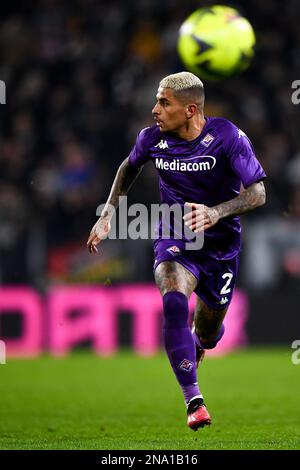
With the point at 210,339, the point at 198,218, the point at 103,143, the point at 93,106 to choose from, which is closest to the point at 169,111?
the point at 198,218

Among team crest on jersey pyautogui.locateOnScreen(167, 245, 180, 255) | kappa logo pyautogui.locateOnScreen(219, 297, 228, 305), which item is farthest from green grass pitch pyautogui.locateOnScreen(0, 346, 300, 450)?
team crest on jersey pyautogui.locateOnScreen(167, 245, 180, 255)

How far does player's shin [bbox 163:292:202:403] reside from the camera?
21.8 feet

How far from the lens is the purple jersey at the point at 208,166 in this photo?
6.92m

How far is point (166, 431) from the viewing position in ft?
24.4

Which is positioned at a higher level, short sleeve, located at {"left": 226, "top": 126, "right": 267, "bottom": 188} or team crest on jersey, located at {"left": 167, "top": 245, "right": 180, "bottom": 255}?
short sleeve, located at {"left": 226, "top": 126, "right": 267, "bottom": 188}

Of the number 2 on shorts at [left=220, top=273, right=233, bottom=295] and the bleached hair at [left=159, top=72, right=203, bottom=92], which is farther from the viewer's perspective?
the number 2 on shorts at [left=220, top=273, right=233, bottom=295]

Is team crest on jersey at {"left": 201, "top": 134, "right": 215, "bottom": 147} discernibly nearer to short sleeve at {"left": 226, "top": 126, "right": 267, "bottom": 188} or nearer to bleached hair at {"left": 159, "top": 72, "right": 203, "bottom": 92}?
short sleeve at {"left": 226, "top": 126, "right": 267, "bottom": 188}

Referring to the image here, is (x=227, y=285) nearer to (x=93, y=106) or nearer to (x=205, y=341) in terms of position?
(x=205, y=341)

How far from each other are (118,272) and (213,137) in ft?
24.9

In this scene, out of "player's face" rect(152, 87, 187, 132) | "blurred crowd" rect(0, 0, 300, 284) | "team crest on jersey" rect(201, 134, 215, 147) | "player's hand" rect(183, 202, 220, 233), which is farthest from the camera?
"blurred crowd" rect(0, 0, 300, 284)

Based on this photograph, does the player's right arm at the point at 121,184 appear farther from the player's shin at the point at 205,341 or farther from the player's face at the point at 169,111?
the player's shin at the point at 205,341

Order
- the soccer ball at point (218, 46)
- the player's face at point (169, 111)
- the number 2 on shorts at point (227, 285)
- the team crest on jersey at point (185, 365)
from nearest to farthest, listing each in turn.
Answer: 1. the team crest on jersey at point (185, 365)
2. the player's face at point (169, 111)
3. the number 2 on shorts at point (227, 285)
4. the soccer ball at point (218, 46)

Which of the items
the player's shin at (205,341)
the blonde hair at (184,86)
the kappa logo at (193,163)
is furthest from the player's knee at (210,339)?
the blonde hair at (184,86)

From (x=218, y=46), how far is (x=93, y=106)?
8577mm
